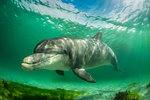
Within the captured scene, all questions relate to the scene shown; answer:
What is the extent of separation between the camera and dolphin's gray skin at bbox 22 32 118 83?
11.0 ft

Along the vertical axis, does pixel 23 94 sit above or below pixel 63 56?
below

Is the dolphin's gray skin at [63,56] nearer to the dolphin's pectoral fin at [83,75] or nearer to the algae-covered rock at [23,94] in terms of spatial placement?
the dolphin's pectoral fin at [83,75]

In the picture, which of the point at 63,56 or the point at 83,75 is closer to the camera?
the point at 63,56

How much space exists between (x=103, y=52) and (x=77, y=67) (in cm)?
309

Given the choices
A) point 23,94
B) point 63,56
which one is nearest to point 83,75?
point 63,56

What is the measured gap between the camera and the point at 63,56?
438cm

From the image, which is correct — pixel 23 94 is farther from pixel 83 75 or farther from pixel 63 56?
pixel 83 75

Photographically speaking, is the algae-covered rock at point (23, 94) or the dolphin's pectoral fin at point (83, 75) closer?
the algae-covered rock at point (23, 94)

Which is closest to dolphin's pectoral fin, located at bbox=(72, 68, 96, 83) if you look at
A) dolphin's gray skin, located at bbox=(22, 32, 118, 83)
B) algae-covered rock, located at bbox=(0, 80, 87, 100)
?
dolphin's gray skin, located at bbox=(22, 32, 118, 83)

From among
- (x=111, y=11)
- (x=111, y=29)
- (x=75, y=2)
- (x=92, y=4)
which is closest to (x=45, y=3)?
(x=75, y=2)

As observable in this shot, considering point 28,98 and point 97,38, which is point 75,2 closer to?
point 97,38

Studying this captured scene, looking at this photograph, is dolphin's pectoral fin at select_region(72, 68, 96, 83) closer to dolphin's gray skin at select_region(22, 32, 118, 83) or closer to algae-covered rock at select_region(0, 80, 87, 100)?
dolphin's gray skin at select_region(22, 32, 118, 83)

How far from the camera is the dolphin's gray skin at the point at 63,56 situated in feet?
11.0

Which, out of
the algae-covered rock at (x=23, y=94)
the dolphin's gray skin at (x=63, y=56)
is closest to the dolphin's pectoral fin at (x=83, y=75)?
the dolphin's gray skin at (x=63, y=56)
